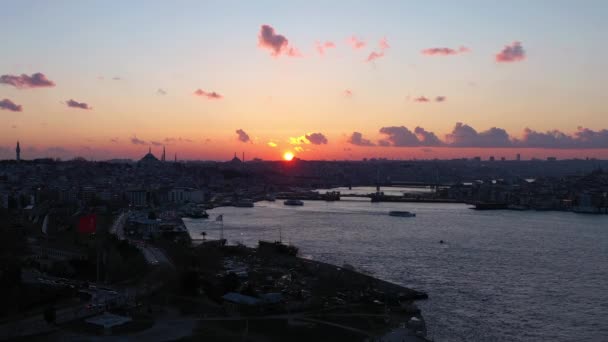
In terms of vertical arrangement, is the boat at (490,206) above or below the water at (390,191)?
below

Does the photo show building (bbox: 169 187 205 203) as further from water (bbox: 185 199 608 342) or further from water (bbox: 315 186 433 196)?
water (bbox: 315 186 433 196)

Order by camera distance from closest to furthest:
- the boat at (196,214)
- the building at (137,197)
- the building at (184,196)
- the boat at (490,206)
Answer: the boat at (196,214)
the building at (137,197)
the boat at (490,206)
the building at (184,196)

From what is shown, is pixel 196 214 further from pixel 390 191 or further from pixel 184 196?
pixel 390 191

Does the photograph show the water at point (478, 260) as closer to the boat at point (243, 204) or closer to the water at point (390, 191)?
the boat at point (243, 204)

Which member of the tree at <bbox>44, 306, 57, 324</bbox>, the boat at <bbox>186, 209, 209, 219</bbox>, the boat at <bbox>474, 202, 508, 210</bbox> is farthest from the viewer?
the boat at <bbox>474, 202, 508, 210</bbox>

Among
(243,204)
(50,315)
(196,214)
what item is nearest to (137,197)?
(243,204)

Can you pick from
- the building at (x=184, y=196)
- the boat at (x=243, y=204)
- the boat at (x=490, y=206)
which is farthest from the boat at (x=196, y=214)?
the boat at (x=490, y=206)

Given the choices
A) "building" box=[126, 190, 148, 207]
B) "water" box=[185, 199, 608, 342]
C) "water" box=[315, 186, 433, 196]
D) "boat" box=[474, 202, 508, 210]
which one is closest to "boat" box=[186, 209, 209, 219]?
"water" box=[185, 199, 608, 342]

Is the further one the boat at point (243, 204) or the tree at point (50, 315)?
the boat at point (243, 204)
